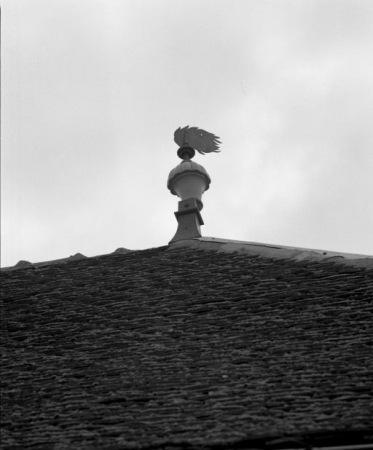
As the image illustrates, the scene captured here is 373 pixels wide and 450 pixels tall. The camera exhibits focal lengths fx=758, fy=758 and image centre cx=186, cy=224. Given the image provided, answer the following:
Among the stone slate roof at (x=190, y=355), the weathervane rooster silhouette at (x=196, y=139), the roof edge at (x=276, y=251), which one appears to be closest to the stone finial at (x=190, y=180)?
the weathervane rooster silhouette at (x=196, y=139)

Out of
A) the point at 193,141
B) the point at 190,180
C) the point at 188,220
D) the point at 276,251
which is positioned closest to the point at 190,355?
the point at 276,251

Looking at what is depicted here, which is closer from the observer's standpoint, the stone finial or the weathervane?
the stone finial

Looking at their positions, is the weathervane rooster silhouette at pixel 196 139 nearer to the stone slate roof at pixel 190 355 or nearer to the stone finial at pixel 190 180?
the stone finial at pixel 190 180

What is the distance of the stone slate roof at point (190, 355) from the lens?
4.75 m

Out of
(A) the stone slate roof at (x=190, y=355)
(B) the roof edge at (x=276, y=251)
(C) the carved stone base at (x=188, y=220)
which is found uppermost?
(C) the carved stone base at (x=188, y=220)

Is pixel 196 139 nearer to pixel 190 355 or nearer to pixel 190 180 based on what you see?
pixel 190 180

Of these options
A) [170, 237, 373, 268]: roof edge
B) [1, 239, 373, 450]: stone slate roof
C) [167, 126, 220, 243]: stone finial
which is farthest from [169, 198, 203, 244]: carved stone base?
[1, 239, 373, 450]: stone slate roof

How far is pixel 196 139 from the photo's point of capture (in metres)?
12.3

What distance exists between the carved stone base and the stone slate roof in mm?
1334

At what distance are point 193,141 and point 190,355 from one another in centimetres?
674

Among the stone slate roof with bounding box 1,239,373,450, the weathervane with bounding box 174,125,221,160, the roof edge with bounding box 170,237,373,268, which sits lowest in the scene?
the stone slate roof with bounding box 1,239,373,450

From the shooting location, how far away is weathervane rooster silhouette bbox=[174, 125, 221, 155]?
12.2 m

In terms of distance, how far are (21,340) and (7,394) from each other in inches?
46.3

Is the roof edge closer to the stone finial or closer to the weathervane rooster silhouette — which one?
the stone finial
